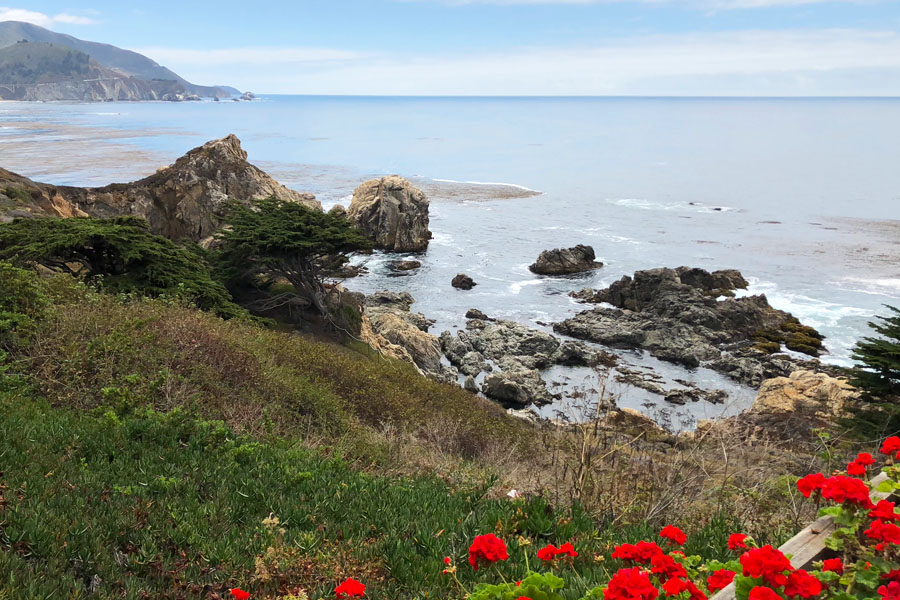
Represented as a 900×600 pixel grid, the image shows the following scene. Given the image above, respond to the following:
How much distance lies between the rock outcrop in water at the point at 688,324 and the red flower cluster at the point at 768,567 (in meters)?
25.9

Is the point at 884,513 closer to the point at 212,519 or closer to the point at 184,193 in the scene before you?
the point at 212,519

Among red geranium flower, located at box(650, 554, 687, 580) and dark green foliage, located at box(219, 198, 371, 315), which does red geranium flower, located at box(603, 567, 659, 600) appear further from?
dark green foliage, located at box(219, 198, 371, 315)

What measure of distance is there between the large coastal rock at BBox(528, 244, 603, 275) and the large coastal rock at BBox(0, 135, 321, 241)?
1618 centimetres

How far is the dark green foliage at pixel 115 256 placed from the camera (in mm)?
15961

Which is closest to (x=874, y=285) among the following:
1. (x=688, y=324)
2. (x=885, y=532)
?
(x=688, y=324)

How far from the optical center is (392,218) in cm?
5131

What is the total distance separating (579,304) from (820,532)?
33802mm

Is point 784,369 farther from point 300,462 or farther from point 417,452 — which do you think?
point 300,462

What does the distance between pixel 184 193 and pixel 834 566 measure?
41587mm

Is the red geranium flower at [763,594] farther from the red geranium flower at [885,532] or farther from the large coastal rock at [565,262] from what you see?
the large coastal rock at [565,262]

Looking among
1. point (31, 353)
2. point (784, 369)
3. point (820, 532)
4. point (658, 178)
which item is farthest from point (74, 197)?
point (658, 178)

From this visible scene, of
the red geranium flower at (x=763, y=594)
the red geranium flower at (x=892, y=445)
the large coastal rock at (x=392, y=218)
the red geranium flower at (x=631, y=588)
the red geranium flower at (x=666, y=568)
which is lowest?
the large coastal rock at (x=392, y=218)

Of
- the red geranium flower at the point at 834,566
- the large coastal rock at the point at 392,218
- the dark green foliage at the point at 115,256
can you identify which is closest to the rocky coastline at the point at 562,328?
the large coastal rock at the point at 392,218

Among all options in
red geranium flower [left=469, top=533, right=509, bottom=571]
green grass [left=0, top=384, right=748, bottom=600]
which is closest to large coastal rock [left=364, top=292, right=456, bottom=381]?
green grass [left=0, top=384, right=748, bottom=600]
